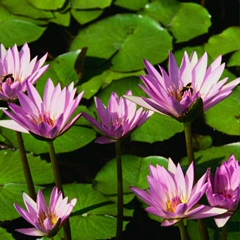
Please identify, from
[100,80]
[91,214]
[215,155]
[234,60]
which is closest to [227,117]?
[215,155]

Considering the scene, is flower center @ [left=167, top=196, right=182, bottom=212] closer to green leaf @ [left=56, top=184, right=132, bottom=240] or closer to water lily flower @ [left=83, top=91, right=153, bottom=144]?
water lily flower @ [left=83, top=91, right=153, bottom=144]

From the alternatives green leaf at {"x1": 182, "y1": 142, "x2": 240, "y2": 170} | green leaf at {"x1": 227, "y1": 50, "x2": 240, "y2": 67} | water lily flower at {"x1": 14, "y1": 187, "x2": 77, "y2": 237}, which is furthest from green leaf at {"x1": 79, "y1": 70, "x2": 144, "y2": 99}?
water lily flower at {"x1": 14, "y1": 187, "x2": 77, "y2": 237}

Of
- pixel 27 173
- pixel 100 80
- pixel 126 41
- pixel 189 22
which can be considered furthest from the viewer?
pixel 189 22

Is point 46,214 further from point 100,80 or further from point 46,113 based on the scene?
point 100,80

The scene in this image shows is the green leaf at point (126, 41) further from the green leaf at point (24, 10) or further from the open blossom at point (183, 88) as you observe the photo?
the open blossom at point (183, 88)

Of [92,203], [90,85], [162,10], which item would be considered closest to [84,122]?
[90,85]

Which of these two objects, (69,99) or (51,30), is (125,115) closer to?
(69,99)
